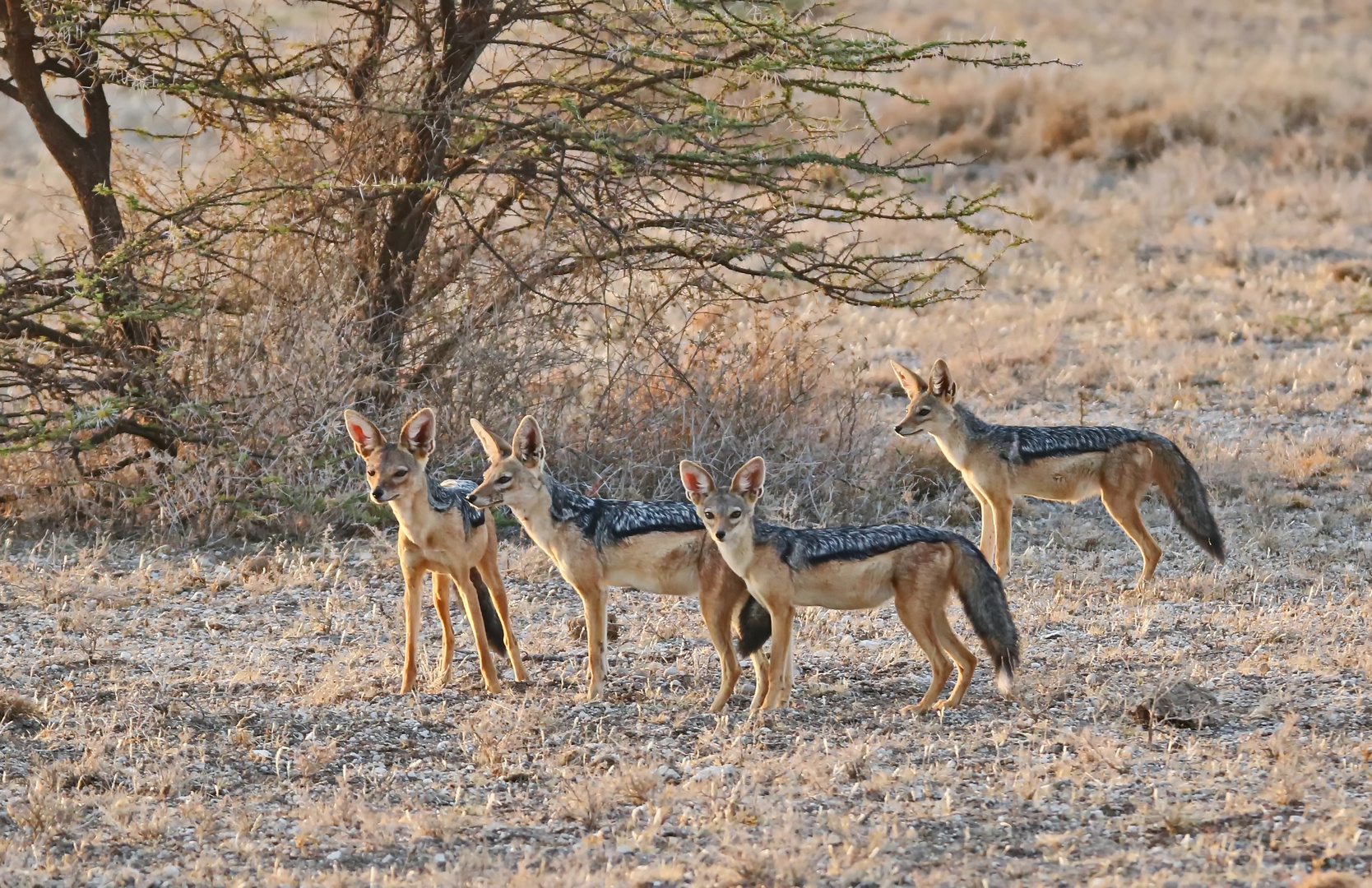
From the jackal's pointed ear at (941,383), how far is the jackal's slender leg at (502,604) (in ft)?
11.9

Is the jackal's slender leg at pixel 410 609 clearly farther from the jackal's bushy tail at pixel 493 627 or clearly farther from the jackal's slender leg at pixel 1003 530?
the jackal's slender leg at pixel 1003 530

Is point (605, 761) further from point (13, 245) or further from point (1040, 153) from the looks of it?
point (1040, 153)

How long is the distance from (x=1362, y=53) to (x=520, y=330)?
26557mm

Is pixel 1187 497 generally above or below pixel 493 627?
above

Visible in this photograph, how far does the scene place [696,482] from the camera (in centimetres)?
780

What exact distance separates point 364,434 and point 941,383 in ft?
13.3

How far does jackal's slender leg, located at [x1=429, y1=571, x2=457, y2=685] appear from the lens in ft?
26.8

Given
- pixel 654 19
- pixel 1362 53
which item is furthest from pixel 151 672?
pixel 1362 53

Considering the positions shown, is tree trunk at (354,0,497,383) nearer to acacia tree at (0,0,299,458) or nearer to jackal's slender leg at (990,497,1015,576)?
acacia tree at (0,0,299,458)

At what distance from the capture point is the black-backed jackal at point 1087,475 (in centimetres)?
1005

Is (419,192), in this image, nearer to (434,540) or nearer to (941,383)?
(941,383)

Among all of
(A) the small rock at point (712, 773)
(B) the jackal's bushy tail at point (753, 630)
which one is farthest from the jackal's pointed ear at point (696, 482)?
(A) the small rock at point (712, 773)

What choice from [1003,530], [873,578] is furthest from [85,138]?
[873,578]

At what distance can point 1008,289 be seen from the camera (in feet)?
62.2
